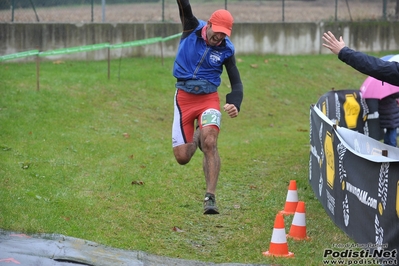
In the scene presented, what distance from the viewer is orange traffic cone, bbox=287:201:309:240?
8453mm

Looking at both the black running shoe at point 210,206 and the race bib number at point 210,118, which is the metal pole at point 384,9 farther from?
the black running shoe at point 210,206

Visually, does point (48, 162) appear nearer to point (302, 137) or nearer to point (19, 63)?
point (302, 137)

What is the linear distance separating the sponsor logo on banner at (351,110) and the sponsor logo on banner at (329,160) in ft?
15.6

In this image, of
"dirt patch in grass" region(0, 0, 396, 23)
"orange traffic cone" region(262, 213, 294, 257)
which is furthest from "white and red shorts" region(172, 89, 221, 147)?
"dirt patch in grass" region(0, 0, 396, 23)

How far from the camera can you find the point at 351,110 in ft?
47.4

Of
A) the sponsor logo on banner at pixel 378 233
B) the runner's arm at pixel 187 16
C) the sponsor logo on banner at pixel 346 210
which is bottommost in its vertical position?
the sponsor logo on banner at pixel 346 210

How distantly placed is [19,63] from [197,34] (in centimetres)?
1398

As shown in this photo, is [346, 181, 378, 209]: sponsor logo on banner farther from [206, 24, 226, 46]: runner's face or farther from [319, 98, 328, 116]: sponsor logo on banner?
[319, 98, 328, 116]: sponsor logo on banner

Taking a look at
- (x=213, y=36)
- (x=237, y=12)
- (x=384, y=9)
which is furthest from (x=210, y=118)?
(x=384, y=9)

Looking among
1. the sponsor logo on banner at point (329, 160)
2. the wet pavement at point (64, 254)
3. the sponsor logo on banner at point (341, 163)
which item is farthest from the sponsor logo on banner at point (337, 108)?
the wet pavement at point (64, 254)

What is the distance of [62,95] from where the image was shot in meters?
17.4

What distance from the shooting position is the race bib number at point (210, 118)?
8.67 metres

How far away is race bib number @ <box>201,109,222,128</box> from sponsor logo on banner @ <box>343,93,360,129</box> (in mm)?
6044

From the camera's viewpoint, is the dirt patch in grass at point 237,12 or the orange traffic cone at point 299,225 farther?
the dirt patch in grass at point 237,12
